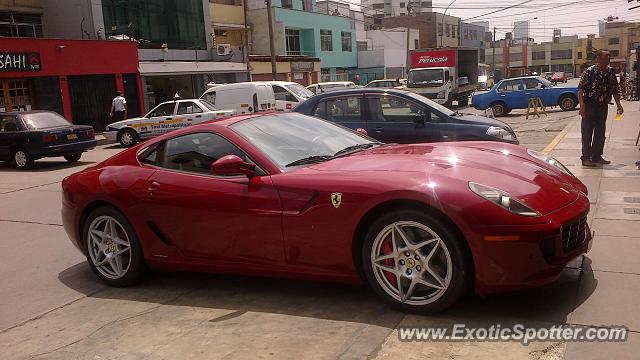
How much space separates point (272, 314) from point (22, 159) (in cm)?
1263

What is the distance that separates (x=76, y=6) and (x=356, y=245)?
2983 cm

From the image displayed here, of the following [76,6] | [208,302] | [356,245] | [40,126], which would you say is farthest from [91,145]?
[76,6]

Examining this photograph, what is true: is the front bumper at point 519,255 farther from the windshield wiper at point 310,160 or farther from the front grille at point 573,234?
the windshield wiper at point 310,160

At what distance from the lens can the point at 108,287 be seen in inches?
201

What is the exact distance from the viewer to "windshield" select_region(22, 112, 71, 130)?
48.1ft

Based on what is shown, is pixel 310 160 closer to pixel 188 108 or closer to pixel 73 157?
pixel 73 157

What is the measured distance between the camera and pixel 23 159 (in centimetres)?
1450

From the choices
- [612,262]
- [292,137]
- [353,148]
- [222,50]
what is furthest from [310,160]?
[222,50]

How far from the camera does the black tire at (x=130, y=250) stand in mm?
4883

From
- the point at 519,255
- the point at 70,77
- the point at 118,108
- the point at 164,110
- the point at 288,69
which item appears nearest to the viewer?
the point at 519,255

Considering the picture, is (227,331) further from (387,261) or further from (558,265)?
(558,265)

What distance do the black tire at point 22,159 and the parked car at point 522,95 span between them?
687 inches

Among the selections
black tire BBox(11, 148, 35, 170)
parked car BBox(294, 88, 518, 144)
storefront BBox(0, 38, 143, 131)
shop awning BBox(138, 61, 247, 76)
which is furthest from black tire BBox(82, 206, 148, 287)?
shop awning BBox(138, 61, 247, 76)

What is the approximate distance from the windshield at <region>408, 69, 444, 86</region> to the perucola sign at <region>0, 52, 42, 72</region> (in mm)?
17167
